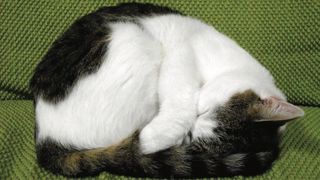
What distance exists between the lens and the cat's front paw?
2.95 feet

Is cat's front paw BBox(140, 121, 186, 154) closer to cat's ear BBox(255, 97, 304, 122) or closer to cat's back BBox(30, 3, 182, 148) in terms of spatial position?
cat's back BBox(30, 3, 182, 148)

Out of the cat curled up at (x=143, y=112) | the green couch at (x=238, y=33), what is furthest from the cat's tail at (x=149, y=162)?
the green couch at (x=238, y=33)

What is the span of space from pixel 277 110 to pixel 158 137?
0.31 meters

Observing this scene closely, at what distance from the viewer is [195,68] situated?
1099 millimetres

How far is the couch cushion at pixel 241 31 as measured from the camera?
1363 mm

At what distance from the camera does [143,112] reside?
0.99 meters

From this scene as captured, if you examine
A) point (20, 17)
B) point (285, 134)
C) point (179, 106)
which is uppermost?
point (20, 17)

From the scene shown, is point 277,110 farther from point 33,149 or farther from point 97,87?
point 33,149

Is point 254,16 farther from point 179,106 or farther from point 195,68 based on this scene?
point 179,106

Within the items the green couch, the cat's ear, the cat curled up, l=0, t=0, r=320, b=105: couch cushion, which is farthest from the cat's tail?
l=0, t=0, r=320, b=105: couch cushion

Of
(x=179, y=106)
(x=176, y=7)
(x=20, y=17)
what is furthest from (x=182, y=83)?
(x=20, y=17)

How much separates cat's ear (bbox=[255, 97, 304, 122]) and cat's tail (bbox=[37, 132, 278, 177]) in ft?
0.35

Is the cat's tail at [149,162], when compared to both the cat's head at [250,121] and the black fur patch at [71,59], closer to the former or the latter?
the cat's head at [250,121]

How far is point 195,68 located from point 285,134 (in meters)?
0.36
